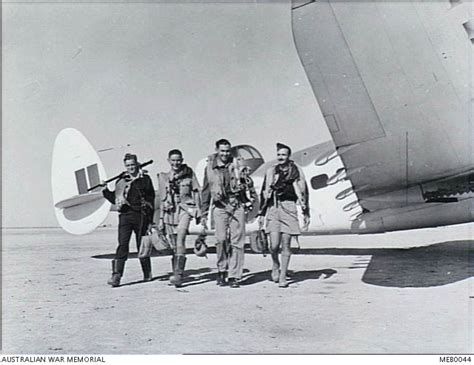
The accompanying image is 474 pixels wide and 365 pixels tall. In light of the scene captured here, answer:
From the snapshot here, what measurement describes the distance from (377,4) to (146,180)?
10.5ft

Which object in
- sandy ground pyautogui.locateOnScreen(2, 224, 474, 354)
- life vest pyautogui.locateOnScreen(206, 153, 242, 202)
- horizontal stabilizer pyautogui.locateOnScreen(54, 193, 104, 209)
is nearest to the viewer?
sandy ground pyautogui.locateOnScreen(2, 224, 474, 354)

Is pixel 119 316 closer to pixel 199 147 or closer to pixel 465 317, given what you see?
pixel 465 317

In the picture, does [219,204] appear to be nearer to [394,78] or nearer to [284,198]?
[284,198]

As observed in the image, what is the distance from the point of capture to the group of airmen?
5.64m

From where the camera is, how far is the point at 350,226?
8.11 m

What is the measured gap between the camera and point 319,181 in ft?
26.8

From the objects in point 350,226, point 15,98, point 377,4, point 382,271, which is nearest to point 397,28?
point 377,4

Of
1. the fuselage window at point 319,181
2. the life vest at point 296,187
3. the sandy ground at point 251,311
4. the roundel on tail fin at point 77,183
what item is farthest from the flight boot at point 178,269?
the roundel on tail fin at point 77,183

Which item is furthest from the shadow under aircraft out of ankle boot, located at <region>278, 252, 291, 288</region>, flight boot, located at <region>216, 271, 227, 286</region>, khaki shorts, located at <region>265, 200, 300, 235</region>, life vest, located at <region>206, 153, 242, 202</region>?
life vest, located at <region>206, 153, 242, 202</region>

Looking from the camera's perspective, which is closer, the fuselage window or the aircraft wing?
the aircraft wing

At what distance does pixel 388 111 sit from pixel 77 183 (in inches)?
232

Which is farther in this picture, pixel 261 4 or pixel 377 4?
pixel 261 4

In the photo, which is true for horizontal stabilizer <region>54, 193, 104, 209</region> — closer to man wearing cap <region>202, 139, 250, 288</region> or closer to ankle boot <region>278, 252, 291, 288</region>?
man wearing cap <region>202, 139, 250, 288</region>

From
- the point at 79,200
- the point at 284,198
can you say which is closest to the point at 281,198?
the point at 284,198
